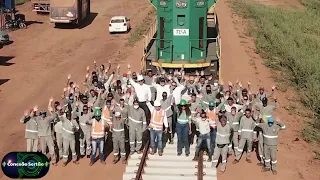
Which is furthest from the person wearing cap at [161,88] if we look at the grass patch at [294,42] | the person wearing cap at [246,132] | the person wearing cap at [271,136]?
the grass patch at [294,42]

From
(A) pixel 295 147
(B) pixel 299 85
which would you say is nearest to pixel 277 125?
(A) pixel 295 147

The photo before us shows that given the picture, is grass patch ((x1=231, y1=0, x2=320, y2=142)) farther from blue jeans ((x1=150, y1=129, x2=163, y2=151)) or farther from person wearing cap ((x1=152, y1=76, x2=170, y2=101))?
blue jeans ((x1=150, y1=129, x2=163, y2=151))

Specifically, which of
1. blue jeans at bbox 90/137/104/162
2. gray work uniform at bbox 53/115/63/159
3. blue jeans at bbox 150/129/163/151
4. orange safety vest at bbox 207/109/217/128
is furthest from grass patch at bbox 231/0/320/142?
gray work uniform at bbox 53/115/63/159

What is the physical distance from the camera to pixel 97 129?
13609 millimetres

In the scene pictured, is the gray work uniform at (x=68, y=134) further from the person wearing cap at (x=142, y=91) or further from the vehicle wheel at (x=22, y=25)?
the vehicle wheel at (x=22, y=25)

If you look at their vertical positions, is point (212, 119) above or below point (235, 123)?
above

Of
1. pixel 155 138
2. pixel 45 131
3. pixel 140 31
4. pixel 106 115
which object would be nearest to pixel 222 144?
pixel 155 138

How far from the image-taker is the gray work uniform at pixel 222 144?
13.3 m

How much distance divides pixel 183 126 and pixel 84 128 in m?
2.92

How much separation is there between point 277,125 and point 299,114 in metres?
6.70

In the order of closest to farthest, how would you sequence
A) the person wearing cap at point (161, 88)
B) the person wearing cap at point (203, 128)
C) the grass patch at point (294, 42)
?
the person wearing cap at point (203, 128) → the person wearing cap at point (161, 88) → the grass patch at point (294, 42)

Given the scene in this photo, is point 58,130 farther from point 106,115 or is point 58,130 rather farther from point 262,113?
point 262,113

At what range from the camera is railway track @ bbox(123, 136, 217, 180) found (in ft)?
43.3

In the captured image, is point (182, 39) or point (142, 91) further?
point (182, 39)
